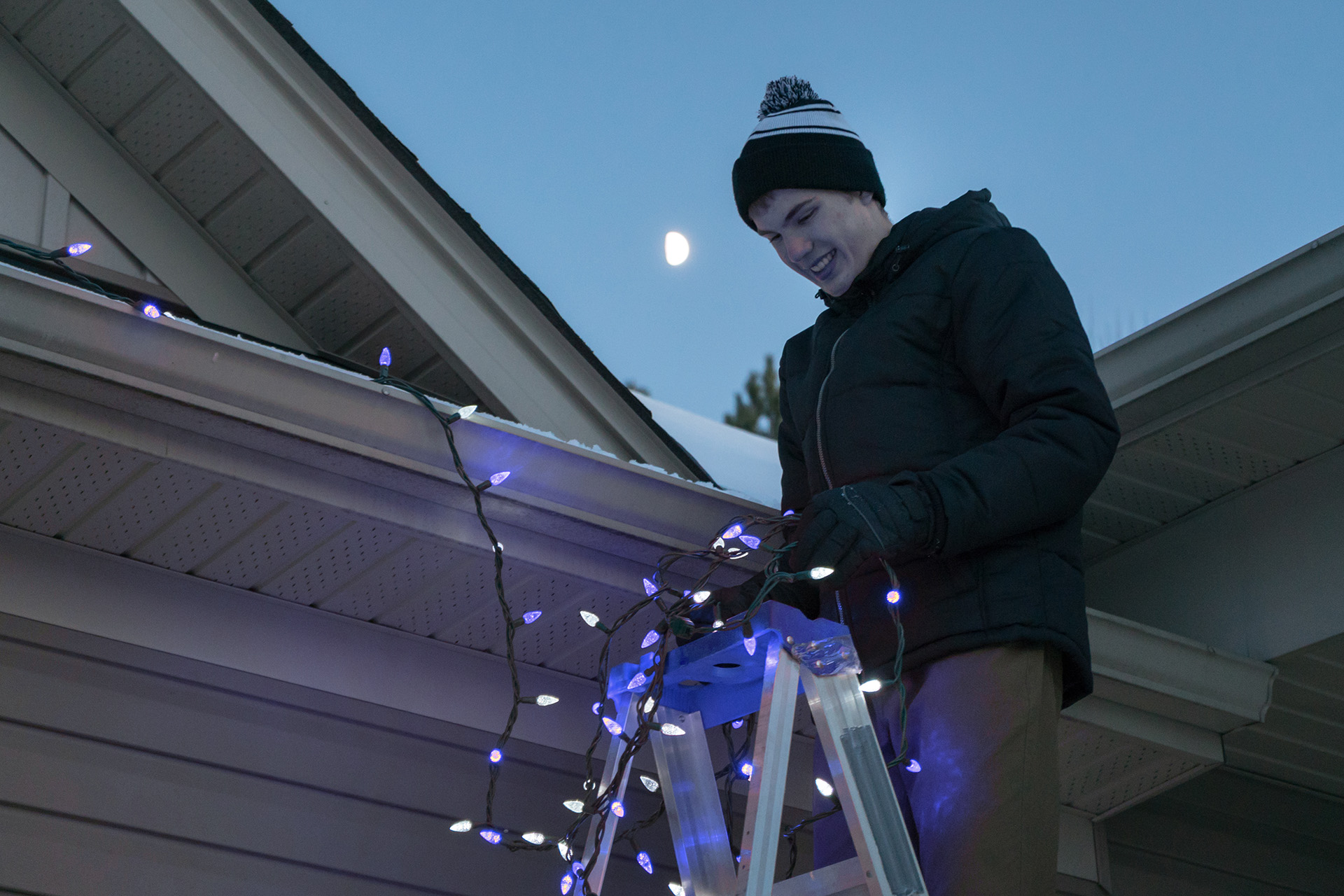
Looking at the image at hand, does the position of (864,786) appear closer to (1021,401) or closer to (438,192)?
(1021,401)

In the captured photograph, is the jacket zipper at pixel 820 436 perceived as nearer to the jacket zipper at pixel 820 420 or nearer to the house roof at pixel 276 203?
the jacket zipper at pixel 820 420

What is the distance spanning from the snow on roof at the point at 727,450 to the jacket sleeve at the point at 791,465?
4.67 feet

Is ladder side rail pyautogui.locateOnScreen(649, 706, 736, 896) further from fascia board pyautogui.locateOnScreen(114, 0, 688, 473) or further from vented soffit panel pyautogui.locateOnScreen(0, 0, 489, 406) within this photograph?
vented soffit panel pyautogui.locateOnScreen(0, 0, 489, 406)

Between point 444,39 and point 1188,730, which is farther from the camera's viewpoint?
point 444,39

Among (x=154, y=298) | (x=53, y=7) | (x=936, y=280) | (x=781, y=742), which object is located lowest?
(x=781, y=742)

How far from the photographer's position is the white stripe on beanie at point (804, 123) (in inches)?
72.2

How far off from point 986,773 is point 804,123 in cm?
103

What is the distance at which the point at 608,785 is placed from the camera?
5.03ft

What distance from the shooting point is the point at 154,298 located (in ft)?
11.0

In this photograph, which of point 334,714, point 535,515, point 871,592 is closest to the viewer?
point 871,592

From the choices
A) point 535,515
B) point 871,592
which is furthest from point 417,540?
point 871,592

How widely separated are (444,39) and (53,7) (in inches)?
812

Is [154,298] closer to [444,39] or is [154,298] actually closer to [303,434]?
[303,434]

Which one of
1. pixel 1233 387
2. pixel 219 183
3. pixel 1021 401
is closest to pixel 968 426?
pixel 1021 401
